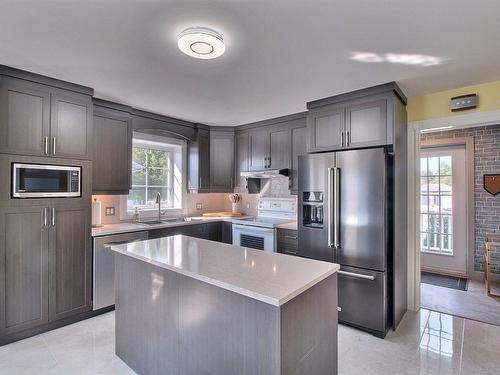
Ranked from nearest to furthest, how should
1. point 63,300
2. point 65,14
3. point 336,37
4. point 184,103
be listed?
point 65,14
point 336,37
point 63,300
point 184,103

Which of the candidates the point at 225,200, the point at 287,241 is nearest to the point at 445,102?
the point at 287,241

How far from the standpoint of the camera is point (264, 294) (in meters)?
1.22

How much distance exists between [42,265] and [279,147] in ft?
9.90

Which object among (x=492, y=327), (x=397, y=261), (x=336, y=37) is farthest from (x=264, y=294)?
(x=492, y=327)

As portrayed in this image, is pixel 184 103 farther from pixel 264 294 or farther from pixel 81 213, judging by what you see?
pixel 264 294

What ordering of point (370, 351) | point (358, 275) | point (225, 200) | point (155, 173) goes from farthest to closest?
1. point (225, 200)
2. point (155, 173)
3. point (358, 275)
4. point (370, 351)

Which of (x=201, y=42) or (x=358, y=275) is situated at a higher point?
(x=201, y=42)

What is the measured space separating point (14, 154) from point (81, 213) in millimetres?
758

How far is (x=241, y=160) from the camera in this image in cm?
450

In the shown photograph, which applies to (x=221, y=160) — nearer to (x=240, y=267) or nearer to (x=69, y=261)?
(x=69, y=261)

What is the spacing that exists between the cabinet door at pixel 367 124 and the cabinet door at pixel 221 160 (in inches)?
84.5

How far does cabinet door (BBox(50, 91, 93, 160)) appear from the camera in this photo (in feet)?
8.70

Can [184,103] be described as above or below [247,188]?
above

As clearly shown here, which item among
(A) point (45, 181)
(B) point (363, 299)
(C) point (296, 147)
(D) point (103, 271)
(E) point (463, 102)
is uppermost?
(E) point (463, 102)
